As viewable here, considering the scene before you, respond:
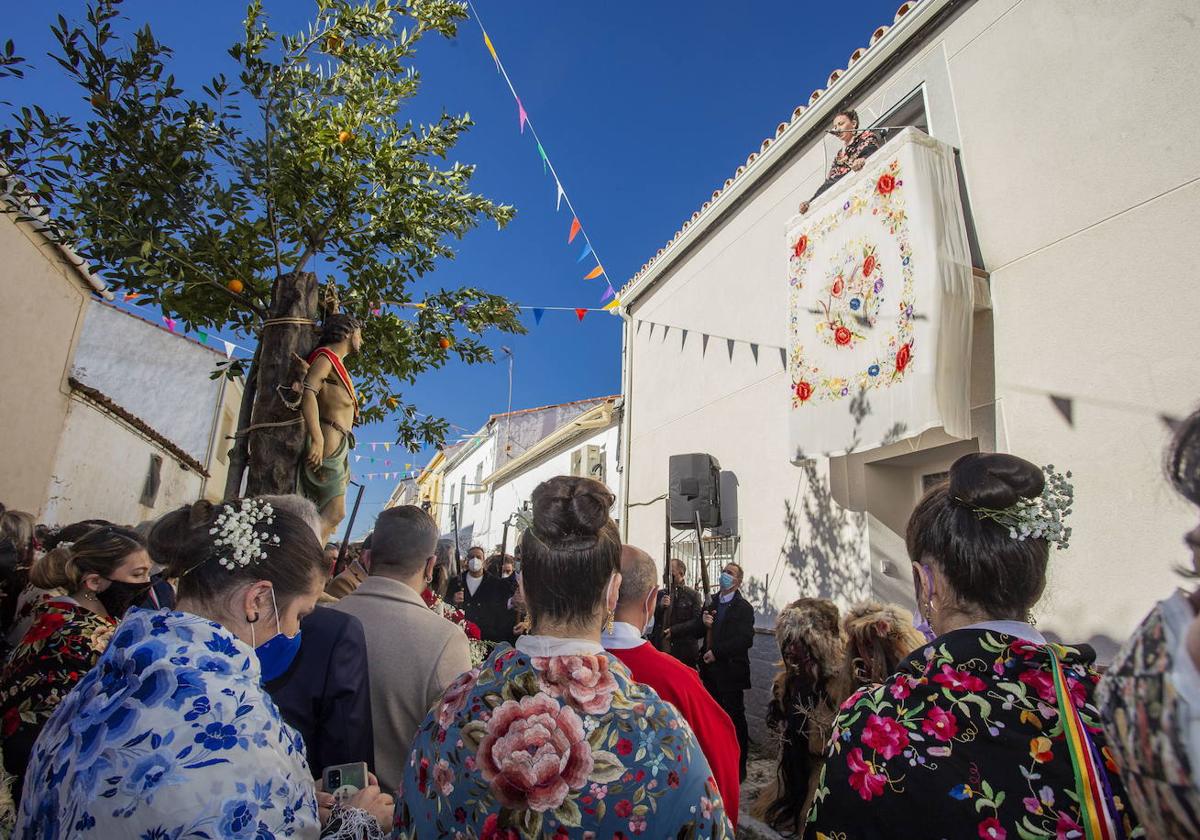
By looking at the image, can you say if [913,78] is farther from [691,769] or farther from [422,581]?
[691,769]

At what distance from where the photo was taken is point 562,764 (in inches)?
48.1

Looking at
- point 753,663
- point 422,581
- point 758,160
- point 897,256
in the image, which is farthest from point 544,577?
point 758,160

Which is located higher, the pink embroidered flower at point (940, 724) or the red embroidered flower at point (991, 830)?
the pink embroidered flower at point (940, 724)

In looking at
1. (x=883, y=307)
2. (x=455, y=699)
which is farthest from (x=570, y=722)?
(x=883, y=307)

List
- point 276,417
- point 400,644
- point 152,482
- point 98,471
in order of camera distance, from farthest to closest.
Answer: point 152,482, point 98,471, point 276,417, point 400,644

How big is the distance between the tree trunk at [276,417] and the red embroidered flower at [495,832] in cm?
209

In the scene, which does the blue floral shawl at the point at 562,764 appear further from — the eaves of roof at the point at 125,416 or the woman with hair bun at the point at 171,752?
the eaves of roof at the point at 125,416

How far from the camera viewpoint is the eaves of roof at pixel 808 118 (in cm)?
671

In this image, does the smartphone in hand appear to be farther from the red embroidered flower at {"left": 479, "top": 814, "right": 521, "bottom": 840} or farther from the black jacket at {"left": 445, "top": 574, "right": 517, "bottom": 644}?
the black jacket at {"left": 445, "top": 574, "right": 517, "bottom": 644}

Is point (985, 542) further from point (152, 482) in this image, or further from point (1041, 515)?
point (152, 482)

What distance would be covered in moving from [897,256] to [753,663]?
479 cm

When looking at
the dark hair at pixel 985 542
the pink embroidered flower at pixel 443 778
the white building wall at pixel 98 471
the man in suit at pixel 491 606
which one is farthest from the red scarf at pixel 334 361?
the white building wall at pixel 98 471

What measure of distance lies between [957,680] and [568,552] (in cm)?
83

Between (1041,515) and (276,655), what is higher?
(1041,515)
